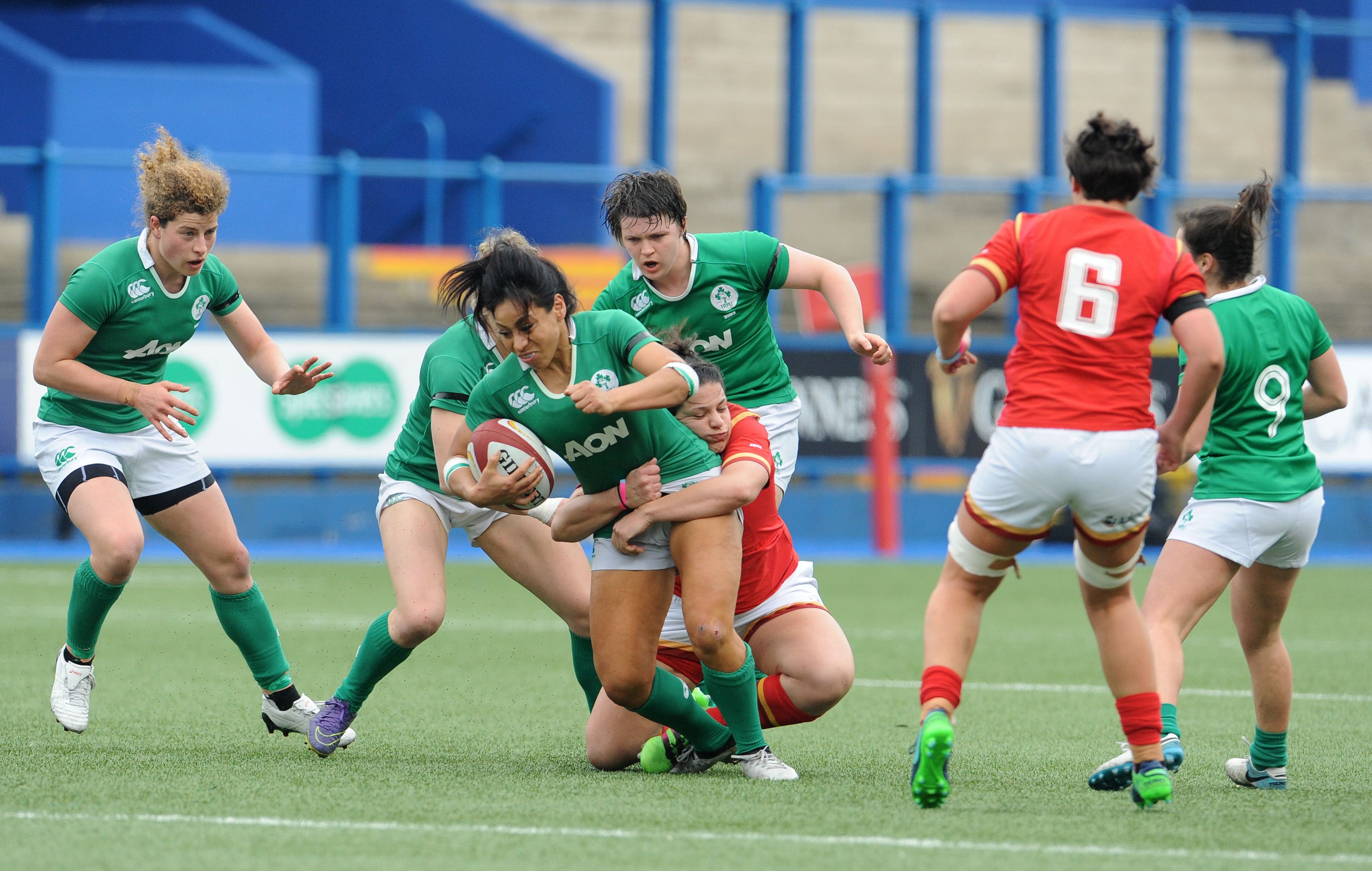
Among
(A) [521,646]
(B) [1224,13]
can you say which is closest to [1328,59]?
(B) [1224,13]

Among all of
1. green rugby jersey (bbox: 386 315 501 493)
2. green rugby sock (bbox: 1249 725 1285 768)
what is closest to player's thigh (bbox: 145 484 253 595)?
green rugby jersey (bbox: 386 315 501 493)

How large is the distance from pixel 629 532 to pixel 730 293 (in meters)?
1.23

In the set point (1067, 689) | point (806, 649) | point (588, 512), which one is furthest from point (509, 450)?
point (1067, 689)

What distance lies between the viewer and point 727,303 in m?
5.92

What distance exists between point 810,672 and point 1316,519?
1.58m

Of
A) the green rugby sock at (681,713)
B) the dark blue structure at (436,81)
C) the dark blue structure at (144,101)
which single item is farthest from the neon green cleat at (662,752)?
the dark blue structure at (436,81)

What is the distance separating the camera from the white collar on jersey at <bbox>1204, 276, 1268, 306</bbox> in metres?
5.19

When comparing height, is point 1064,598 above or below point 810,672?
below

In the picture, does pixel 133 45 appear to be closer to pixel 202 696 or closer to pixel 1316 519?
pixel 202 696

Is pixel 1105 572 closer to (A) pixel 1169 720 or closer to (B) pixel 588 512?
(A) pixel 1169 720

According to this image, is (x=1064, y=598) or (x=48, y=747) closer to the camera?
(x=48, y=747)

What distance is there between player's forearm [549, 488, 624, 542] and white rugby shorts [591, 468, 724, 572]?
0.28 feet

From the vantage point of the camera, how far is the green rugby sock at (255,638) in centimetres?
589

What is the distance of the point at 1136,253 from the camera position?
4492 mm
